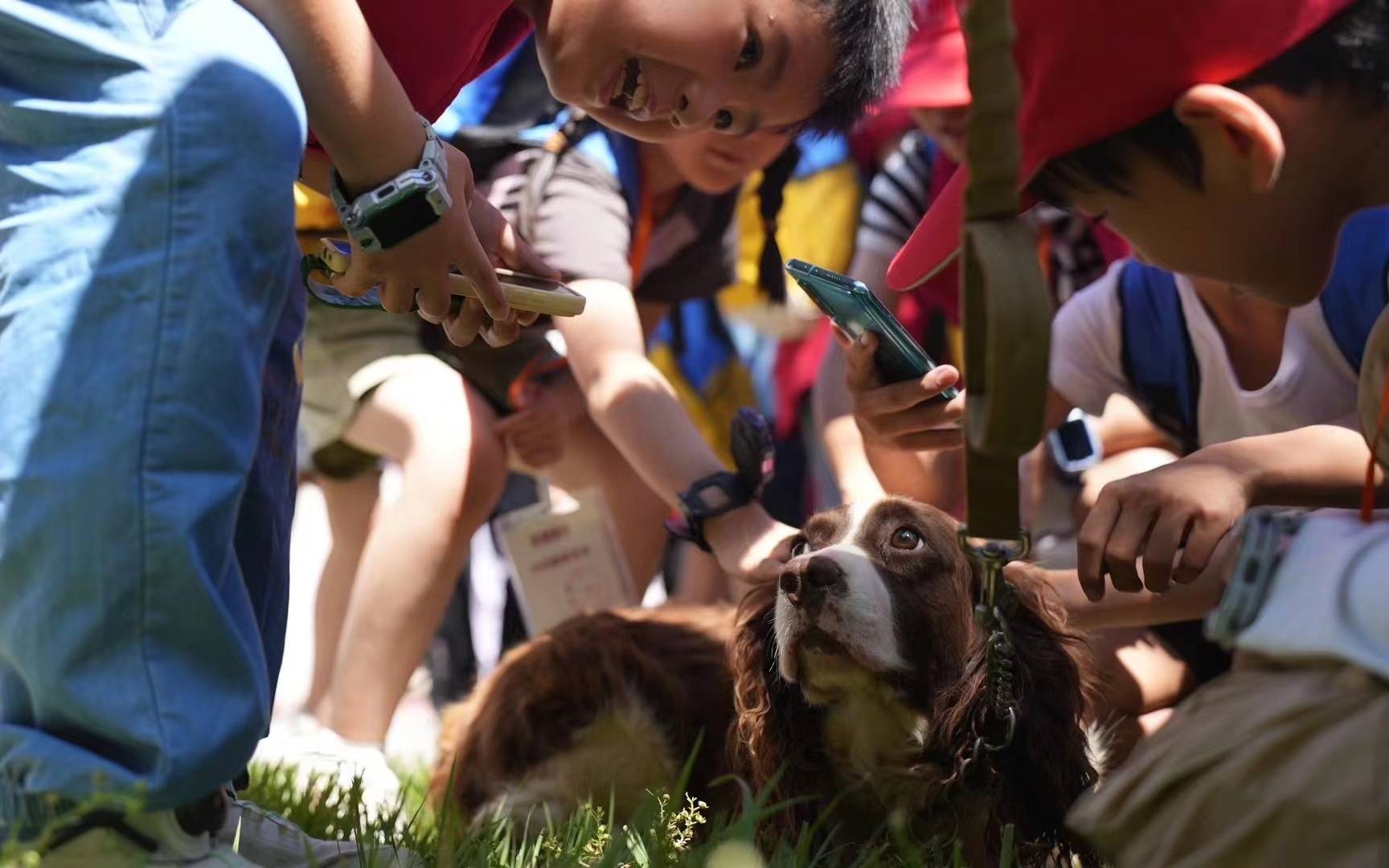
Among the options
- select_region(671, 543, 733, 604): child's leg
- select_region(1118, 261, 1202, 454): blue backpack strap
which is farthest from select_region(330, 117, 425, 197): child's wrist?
select_region(671, 543, 733, 604): child's leg

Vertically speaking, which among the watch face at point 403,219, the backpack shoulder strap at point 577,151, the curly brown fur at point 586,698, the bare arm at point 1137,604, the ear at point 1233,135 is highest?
the ear at point 1233,135

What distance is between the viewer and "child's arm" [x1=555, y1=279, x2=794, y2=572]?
2.60 meters

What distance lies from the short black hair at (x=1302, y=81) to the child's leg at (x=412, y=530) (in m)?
1.66

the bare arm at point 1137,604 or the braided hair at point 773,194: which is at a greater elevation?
the braided hair at point 773,194

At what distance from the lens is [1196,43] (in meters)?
1.63

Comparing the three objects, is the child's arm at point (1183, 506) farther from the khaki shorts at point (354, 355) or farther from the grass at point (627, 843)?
the khaki shorts at point (354, 355)

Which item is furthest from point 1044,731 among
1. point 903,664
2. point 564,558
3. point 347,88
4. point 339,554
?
point 339,554

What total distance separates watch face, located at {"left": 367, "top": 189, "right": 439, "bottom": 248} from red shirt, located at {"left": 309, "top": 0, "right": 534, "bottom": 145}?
32 centimetres

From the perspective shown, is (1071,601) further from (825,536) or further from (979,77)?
(979,77)

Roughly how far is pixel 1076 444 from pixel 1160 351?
13.2 inches

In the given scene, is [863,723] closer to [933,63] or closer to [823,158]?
[933,63]

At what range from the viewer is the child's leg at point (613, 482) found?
11.0ft

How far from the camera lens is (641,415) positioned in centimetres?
283

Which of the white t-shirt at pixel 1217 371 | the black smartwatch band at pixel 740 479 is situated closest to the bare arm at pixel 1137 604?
the white t-shirt at pixel 1217 371
